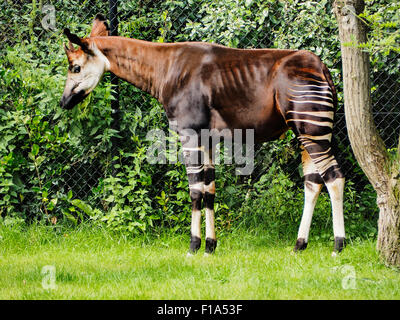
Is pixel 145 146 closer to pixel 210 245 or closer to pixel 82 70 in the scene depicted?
pixel 82 70

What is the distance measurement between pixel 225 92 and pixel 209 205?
0.91m

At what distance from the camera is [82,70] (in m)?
4.79

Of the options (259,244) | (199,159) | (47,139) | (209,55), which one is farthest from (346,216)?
(47,139)

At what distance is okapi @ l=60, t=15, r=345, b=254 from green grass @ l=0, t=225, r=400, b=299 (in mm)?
347

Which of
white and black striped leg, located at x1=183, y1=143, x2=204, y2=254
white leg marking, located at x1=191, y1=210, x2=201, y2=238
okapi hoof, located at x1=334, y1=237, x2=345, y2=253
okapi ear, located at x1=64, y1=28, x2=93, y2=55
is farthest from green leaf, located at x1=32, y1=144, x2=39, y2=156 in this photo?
okapi hoof, located at x1=334, y1=237, x2=345, y2=253

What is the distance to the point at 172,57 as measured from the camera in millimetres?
4715

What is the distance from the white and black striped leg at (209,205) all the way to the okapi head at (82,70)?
1.16 metres

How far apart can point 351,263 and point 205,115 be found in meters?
1.53

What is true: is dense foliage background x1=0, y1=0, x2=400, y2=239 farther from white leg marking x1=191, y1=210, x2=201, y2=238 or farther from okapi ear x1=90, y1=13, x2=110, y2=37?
white leg marking x1=191, y1=210, x2=201, y2=238

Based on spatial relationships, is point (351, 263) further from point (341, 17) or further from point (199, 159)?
point (341, 17)

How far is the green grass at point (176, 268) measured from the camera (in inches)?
136

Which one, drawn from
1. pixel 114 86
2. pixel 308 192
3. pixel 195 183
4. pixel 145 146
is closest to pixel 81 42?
pixel 114 86

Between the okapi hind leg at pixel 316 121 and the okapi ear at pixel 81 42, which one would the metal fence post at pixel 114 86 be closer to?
the okapi ear at pixel 81 42

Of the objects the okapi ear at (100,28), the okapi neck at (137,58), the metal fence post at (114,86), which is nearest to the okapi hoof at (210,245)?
the okapi neck at (137,58)
